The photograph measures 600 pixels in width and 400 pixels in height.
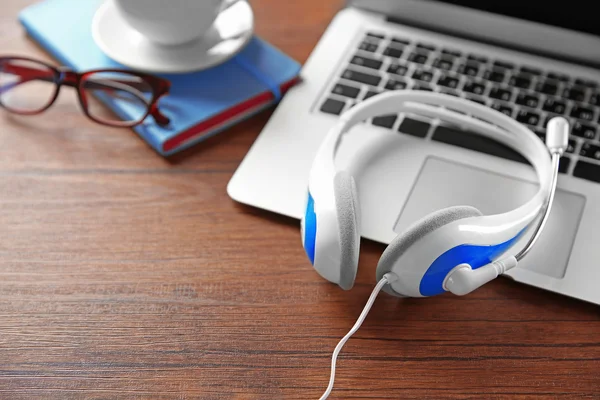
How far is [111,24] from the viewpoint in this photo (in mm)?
760

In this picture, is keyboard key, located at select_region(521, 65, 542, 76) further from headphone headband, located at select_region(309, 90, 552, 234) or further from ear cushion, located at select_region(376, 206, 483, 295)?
ear cushion, located at select_region(376, 206, 483, 295)

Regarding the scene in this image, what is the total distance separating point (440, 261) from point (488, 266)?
4 centimetres

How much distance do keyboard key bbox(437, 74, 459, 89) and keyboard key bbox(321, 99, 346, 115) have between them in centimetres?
12

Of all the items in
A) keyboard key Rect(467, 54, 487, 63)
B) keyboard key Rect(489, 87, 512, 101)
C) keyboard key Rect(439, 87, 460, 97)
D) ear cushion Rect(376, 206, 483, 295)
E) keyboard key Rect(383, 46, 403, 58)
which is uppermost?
ear cushion Rect(376, 206, 483, 295)

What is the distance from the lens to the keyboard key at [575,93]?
2.39ft

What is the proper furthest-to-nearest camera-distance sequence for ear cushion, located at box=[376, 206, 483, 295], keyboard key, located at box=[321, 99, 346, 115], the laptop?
keyboard key, located at box=[321, 99, 346, 115] → the laptop → ear cushion, located at box=[376, 206, 483, 295]

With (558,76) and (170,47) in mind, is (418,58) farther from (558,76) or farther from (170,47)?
(170,47)

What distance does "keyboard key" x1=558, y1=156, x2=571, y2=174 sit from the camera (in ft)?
2.15

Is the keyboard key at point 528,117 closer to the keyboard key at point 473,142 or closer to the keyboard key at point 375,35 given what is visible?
the keyboard key at point 473,142

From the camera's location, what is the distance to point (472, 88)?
74 centimetres

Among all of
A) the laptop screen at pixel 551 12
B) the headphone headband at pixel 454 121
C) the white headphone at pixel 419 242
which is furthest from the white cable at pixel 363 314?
the laptop screen at pixel 551 12

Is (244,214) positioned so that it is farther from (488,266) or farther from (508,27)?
(508,27)

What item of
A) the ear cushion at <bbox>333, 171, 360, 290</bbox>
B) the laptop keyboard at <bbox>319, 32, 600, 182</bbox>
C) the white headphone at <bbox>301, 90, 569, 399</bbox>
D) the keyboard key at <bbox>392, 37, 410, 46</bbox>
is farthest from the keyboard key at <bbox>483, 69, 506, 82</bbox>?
the ear cushion at <bbox>333, 171, 360, 290</bbox>

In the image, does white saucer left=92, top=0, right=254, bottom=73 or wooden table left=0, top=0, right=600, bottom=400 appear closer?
wooden table left=0, top=0, right=600, bottom=400
